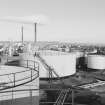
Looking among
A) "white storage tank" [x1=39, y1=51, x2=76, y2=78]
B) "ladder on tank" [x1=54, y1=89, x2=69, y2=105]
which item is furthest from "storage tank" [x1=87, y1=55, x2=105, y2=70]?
"ladder on tank" [x1=54, y1=89, x2=69, y2=105]

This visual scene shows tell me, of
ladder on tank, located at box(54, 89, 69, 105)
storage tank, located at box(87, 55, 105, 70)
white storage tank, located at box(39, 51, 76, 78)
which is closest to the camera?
ladder on tank, located at box(54, 89, 69, 105)

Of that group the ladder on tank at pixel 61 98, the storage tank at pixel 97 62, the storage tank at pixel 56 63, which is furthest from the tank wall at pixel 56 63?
the storage tank at pixel 97 62

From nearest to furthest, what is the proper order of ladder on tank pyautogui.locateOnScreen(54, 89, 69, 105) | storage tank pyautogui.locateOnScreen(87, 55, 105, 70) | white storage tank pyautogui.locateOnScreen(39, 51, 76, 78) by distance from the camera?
Result: ladder on tank pyautogui.locateOnScreen(54, 89, 69, 105) → white storage tank pyautogui.locateOnScreen(39, 51, 76, 78) → storage tank pyautogui.locateOnScreen(87, 55, 105, 70)

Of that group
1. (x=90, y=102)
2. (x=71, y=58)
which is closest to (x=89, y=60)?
(x=71, y=58)

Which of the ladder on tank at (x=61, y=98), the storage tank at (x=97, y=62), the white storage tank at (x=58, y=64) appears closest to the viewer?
the ladder on tank at (x=61, y=98)

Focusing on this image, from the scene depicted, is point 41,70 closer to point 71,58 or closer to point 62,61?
point 62,61

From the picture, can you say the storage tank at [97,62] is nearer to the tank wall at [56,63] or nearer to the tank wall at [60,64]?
the tank wall at [60,64]

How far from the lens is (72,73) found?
2388 centimetres

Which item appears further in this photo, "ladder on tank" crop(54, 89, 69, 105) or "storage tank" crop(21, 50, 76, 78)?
"storage tank" crop(21, 50, 76, 78)

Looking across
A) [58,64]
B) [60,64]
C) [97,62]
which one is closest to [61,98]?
[58,64]

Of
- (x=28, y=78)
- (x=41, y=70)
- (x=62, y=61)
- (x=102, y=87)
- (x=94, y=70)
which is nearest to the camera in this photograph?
(x=28, y=78)

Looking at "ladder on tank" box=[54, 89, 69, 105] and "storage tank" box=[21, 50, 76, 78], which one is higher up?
"storage tank" box=[21, 50, 76, 78]

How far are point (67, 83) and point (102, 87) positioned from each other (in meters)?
4.22

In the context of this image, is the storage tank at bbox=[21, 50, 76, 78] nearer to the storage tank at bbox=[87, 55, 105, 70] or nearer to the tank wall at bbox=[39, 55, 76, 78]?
the tank wall at bbox=[39, 55, 76, 78]
